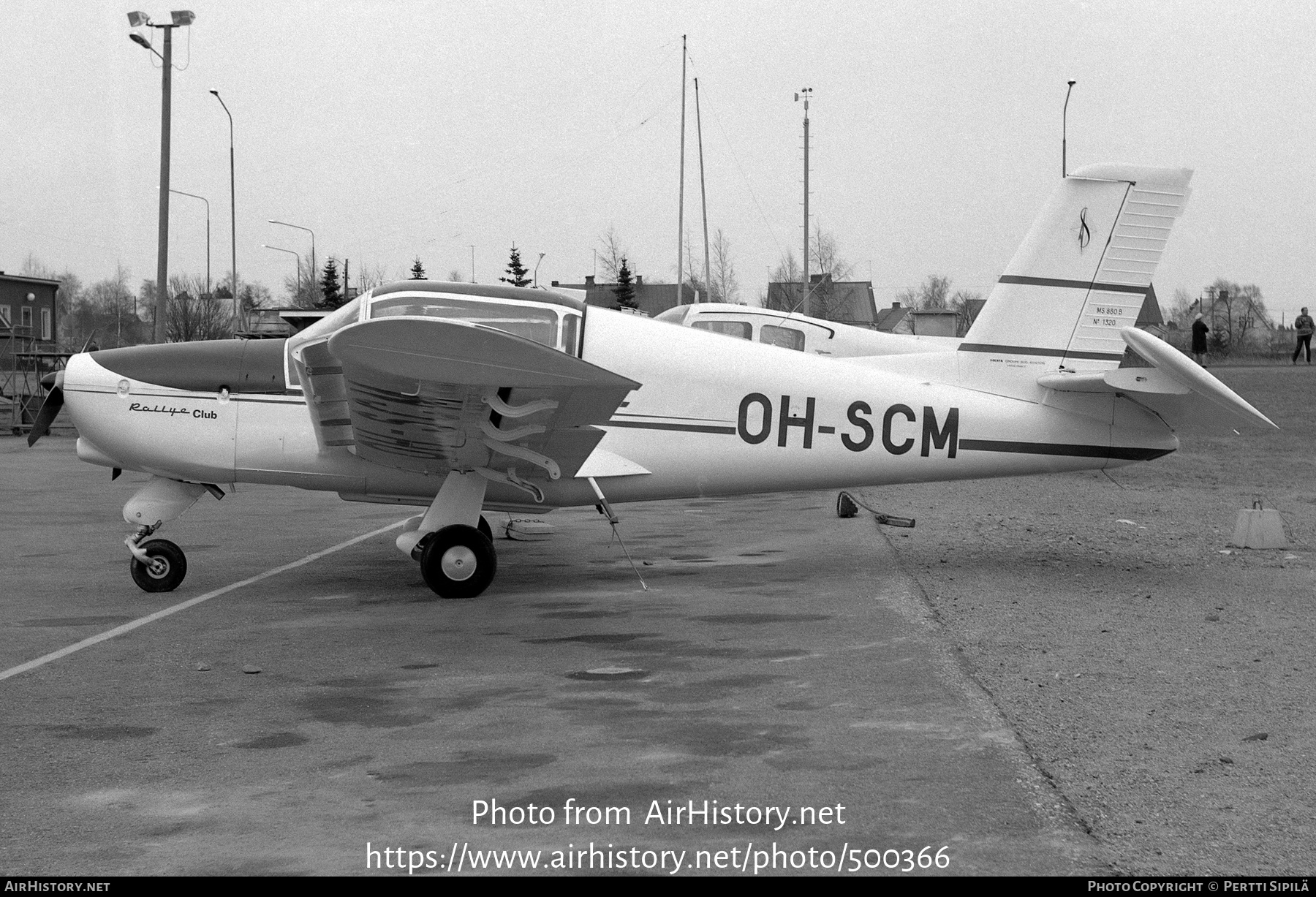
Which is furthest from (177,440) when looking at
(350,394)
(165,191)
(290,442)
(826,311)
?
(826,311)

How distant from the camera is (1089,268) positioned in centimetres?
962

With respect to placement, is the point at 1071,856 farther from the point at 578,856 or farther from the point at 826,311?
the point at 826,311

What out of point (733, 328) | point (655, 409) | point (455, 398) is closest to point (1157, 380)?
point (655, 409)

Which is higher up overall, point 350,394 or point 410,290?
point 410,290

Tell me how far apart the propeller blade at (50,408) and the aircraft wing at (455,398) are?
2.01 metres

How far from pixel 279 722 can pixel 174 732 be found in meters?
0.43

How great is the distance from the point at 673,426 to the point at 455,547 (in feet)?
6.15

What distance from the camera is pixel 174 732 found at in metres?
5.15

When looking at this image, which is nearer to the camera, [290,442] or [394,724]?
[394,724]

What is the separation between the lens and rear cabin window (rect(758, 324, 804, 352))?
15.1 m

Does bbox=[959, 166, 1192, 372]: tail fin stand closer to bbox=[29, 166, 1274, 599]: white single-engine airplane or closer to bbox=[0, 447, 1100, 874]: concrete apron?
bbox=[29, 166, 1274, 599]: white single-engine airplane

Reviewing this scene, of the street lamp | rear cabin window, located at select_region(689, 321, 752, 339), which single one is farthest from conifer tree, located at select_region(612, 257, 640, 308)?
rear cabin window, located at select_region(689, 321, 752, 339)

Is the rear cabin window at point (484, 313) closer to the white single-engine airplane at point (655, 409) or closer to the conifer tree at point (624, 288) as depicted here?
the white single-engine airplane at point (655, 409)

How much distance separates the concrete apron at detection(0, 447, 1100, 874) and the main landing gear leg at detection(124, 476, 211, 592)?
0.17 m
